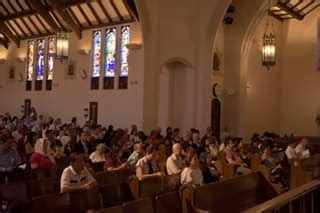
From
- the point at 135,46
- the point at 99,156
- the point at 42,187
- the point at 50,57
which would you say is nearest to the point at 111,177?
the point at 42,187

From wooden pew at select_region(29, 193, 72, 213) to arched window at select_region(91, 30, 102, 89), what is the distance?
13.5 meters

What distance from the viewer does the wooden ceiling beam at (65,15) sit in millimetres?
17078

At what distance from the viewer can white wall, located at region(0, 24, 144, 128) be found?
1659 centimetres

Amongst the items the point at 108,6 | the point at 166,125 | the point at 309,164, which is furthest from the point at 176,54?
the point at 309,164

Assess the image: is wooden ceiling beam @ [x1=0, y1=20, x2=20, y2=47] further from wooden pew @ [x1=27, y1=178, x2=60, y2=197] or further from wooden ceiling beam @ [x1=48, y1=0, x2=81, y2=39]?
wooden pew @ [x1=27, y1=178, x2=60, y2=197]

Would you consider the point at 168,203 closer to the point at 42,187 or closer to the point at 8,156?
the point at 42,187

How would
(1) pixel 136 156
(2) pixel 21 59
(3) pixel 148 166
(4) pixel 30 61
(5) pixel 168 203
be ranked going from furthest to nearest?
(2) pixel 21 59
(4) pixel 30 61
(1) pixel 136 156
(3) pixel 148 166
(5) pixel 168 203

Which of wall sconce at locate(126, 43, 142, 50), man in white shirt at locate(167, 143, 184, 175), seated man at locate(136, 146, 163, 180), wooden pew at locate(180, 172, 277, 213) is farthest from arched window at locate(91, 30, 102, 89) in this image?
wooden pew at locate(180, 172, 277, 213)

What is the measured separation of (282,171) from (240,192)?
3.52 metres

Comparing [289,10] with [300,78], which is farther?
[300,78]

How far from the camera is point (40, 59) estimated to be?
2128cm

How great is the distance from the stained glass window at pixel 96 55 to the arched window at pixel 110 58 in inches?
16.3

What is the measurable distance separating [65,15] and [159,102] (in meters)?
5.73

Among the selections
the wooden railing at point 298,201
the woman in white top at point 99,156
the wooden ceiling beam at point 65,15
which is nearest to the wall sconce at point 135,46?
the wooden ceiling beam at point 65,15
